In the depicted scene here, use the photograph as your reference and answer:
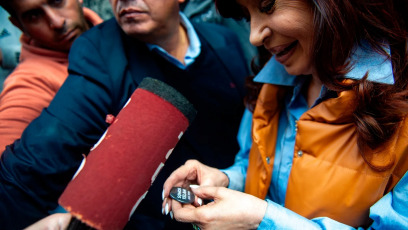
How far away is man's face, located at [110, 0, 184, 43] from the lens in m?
1.37

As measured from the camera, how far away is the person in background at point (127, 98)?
3.62 feet

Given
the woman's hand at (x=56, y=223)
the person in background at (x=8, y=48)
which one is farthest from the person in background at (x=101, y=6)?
the woman's hand at (x=56, y=223)

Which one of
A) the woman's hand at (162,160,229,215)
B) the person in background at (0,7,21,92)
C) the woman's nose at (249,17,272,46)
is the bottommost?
the woman's hand at (162,160,229,215)

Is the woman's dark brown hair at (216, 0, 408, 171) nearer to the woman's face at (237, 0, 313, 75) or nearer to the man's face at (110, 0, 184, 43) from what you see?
the woman's face at (237, 0, 313, 75)

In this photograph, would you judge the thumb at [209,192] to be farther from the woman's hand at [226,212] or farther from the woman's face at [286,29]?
the woman's face at [286,29]

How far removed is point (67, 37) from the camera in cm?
163

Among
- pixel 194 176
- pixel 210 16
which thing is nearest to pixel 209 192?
pixel 194 176

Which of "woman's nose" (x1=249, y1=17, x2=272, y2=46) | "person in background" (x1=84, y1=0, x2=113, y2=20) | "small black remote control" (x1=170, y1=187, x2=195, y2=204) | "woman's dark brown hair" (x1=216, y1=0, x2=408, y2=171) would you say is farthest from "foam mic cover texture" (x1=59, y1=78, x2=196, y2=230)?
"person in background" (x1=84, y1=0, x2=113, y2=20)

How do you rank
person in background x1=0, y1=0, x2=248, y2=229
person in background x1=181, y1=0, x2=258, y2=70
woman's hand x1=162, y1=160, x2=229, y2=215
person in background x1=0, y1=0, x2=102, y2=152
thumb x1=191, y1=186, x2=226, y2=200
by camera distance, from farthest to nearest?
1. person in background x1=181, y1=0, x2=258, y2=70
2. person in background x1=0, y1=0, x2=102, y2=152
3. person in background x1=0, y1=0, x2=248, y2=229
4. woman's hand x1=162, y1=160, x2=229, y2=215
5. thumb x1=191, y1=186, x2=226, y2=200

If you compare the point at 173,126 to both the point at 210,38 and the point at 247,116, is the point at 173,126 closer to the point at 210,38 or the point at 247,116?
the point at 247,116

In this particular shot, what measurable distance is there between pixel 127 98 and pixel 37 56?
0.69 meters

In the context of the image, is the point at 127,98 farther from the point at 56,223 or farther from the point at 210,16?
the point at 210,16

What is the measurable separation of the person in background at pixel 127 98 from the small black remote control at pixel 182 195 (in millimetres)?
341

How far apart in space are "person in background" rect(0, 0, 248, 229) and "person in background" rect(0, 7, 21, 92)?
2.34ft
